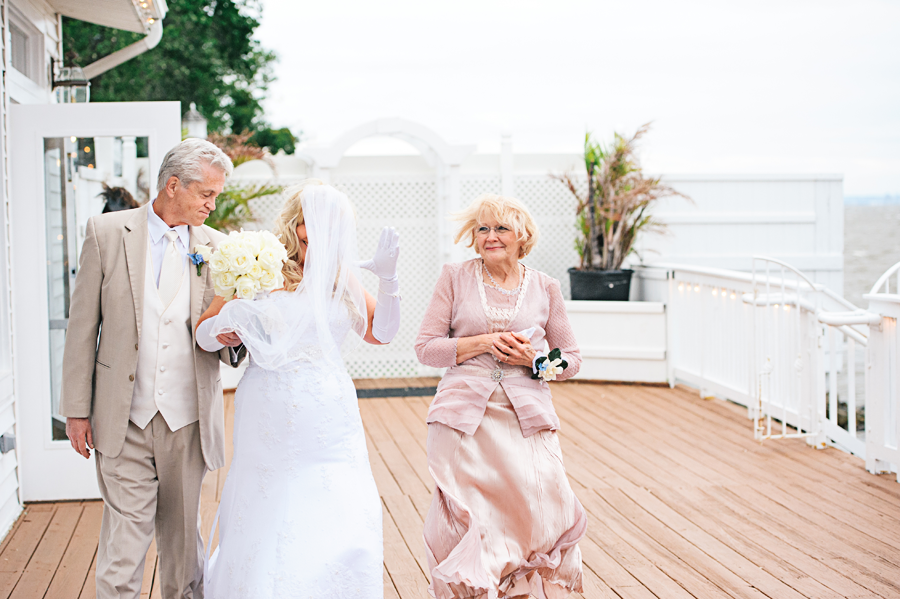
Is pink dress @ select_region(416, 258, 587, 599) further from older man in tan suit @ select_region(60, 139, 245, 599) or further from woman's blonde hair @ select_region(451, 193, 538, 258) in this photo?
older man in tan suit @ select_region(60, 139, 245, 599)

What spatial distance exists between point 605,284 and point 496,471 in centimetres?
502

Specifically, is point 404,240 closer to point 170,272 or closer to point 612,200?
point 612,200

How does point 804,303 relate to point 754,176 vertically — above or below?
below

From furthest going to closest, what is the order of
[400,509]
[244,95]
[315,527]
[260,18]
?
[244,95] → [260,18] → [400,509] → [315,527]

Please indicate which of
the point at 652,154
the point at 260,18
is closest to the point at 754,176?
the point at 652,154

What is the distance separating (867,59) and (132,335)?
61.6ft

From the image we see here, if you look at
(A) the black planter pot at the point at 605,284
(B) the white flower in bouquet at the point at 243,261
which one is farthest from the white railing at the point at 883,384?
(B) the white flower in bouquet at the point at 243,261

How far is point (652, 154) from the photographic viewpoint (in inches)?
316

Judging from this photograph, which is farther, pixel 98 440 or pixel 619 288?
pixel 619 288

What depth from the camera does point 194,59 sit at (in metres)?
13.7

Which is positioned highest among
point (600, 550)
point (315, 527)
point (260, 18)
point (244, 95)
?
point (260, 18)

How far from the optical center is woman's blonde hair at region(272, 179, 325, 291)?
2.54 meters

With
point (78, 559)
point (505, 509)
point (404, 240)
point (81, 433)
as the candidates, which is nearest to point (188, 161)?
point (81, 433)

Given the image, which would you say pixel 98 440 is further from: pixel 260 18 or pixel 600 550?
pixel 260 18
